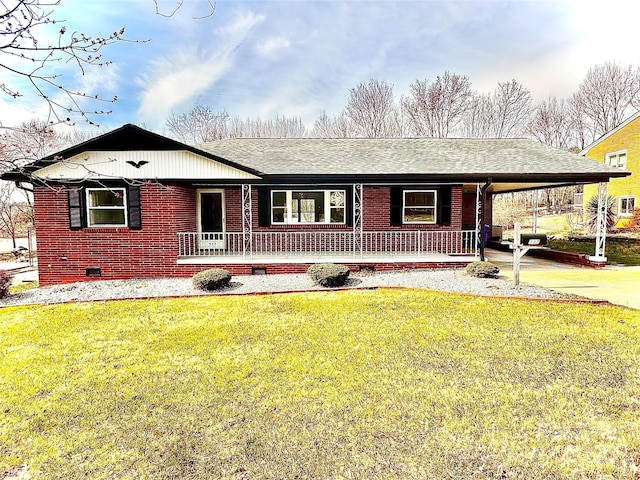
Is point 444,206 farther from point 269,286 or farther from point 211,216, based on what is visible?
point 211,216

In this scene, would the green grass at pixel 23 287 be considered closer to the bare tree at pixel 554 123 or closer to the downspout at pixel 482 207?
the downspout at pixel 482 207

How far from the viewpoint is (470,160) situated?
12.5m

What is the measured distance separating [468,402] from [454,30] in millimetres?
15874

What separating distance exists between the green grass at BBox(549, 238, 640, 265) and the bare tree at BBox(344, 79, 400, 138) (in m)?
23.1

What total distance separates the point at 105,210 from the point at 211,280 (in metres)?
4.68

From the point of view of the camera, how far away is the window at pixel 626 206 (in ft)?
74.3

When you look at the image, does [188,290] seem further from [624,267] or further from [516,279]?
→ [624,267]

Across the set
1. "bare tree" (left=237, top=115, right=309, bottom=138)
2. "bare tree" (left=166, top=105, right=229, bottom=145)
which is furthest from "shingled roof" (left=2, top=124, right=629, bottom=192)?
"bare tree" (left=237, top=115, right=309, bottom=138)

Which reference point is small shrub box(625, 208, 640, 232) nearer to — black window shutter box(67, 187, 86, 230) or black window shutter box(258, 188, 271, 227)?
black window shutter box(258, 188, 271, 227)

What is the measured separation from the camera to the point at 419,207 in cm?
1290

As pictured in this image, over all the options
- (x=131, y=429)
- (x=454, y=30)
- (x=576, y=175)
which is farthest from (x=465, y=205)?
(x=131, y=429)

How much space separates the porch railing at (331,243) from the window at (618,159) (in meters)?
18.3

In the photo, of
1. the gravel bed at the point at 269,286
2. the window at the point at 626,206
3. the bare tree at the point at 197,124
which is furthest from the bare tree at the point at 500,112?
the gravel bed at the point at 269,286

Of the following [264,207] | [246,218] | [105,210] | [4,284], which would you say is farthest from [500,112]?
[4,284]
